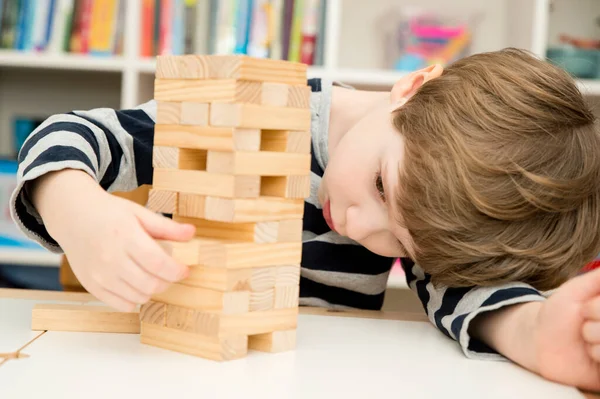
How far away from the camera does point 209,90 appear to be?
0.71 m

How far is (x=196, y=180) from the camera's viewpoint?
727 mm

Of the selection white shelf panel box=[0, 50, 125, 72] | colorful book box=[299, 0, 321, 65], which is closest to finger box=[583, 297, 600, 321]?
colorful book box=[299, 0, 321, 65]

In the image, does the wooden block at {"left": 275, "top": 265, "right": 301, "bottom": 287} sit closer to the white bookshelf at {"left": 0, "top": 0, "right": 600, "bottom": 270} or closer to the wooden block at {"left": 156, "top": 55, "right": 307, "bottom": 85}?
the wooden block at {"left": 156, "top": 55, "right": 307, "bottom": 85}

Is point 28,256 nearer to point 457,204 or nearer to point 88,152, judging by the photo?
point 88,152

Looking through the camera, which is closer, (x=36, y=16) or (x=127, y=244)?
(x=127, y=244)

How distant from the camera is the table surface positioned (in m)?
0.59

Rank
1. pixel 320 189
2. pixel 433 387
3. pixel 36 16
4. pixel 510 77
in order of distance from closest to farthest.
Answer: pixel 433 387 → pixel 510 77 → pixel 320 189 → pixel 36 16

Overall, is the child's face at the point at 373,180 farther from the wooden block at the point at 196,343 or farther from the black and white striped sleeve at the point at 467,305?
the wooden block at the point at 196,343

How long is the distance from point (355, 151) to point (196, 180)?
0.32 m

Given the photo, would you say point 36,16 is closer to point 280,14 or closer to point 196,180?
point 280,14

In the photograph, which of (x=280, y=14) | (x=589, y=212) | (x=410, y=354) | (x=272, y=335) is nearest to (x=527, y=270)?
(x=589, y=212)

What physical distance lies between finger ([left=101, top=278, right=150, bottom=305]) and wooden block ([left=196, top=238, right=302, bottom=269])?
0.06 meters

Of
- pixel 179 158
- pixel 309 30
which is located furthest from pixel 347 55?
pixel 179 158

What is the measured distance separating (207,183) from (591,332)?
15.6 inches
